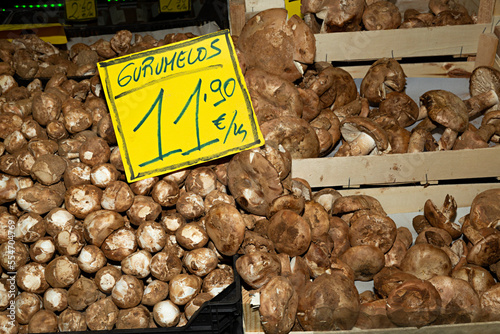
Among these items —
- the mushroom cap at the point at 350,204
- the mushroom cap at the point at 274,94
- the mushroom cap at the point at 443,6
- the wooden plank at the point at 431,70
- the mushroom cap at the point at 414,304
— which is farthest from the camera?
the mushroom cap at the point at 443,6

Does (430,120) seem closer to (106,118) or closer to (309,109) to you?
(309,109)

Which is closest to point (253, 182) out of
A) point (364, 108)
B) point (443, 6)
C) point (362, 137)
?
point (362, 137)

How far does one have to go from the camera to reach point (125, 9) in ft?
11.1

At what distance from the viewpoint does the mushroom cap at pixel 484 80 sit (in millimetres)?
3199

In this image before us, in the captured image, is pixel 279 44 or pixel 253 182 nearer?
pixel 253 182

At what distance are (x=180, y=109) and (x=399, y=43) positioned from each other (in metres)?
2.00

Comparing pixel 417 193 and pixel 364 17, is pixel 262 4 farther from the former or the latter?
pixel 417 193

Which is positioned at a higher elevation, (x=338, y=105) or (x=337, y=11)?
(x=337, y=11)

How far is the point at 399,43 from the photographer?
3.42 meters

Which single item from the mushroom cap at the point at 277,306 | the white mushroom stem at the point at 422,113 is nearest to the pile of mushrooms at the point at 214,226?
the mushroom cap at the point at 277,306

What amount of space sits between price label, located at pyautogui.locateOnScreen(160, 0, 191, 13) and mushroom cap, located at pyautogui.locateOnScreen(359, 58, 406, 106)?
61.3 inches

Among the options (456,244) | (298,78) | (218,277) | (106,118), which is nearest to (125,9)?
(106,118)

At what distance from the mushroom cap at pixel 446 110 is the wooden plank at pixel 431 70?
2.16ft

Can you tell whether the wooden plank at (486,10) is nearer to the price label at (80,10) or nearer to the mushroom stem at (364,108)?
the mushroom stem at (364,108)
